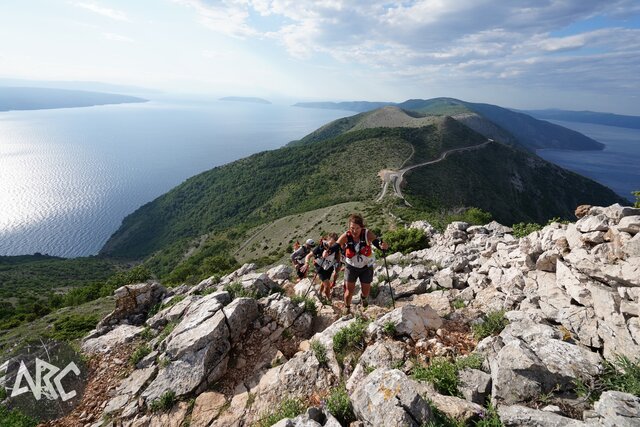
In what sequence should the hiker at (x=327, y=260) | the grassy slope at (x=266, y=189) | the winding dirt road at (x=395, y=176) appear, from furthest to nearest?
the grassy slope at (x=266, y=189) → the winding dirt road at (x=395, y=176) → the hiker at (x=327, y=260)

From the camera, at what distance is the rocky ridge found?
4.92 m

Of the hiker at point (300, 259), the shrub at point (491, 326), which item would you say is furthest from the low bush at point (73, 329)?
the shrub at point (491, 326)

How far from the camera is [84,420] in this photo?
8.05 m

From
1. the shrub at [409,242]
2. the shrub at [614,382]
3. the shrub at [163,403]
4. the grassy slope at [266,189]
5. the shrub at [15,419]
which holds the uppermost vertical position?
Result: the shrub at [614,382]

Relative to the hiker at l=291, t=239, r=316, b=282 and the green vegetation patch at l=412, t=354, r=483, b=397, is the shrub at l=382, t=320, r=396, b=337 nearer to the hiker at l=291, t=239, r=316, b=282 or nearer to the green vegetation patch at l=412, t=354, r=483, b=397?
the green vegetation patch at l=412, t=354, r=483, b=397

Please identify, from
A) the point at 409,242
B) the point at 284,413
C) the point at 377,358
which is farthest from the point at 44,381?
the point at 409,242

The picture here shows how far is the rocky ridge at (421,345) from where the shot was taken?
492 centimetres

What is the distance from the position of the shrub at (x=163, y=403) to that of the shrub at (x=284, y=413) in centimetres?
275

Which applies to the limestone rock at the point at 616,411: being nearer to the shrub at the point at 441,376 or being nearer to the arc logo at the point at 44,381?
the shrub at the point at 441,376

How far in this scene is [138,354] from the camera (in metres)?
9.85

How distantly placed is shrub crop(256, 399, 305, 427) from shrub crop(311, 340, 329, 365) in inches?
44.8

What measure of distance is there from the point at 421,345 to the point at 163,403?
6.36m

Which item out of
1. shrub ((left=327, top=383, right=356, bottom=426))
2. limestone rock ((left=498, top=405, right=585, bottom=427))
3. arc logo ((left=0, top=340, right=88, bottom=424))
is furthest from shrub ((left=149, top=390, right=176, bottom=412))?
limestone rock ((left=498, top=405, right=585, bottom=427))

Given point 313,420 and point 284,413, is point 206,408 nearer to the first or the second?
point 284,413
